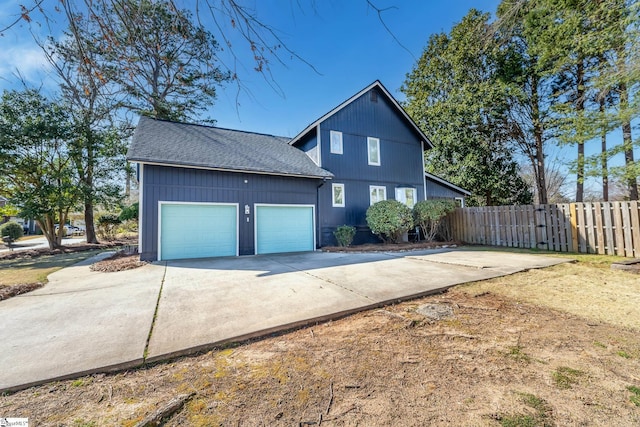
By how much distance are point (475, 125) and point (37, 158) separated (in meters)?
23.3

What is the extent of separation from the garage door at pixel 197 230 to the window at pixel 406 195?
7851 mm

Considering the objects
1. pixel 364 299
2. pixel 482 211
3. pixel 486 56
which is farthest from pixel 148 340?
pixel 486 56

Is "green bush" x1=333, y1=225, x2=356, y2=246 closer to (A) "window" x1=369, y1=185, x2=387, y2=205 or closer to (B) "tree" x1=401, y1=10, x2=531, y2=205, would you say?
(A) "window" x1=369, y1=185, x2=387, y2=205

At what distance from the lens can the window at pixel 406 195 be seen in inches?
502

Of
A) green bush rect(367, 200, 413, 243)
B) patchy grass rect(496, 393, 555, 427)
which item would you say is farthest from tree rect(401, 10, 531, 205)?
patchy grass rect(496, 393, 555, 427)

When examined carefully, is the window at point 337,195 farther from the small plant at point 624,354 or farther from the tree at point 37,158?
the tree at point 37,158

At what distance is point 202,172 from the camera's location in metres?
8.48

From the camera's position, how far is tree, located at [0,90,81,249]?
10833 millimetres

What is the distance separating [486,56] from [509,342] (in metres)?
19.5

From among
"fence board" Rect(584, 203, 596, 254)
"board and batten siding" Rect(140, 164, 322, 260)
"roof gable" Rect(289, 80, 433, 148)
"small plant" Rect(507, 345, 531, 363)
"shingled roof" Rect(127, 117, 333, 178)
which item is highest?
"roof gable" Rect(289, 80, 433, 148)

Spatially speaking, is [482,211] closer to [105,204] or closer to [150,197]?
[150,197]

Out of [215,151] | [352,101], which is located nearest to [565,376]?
[215,151]

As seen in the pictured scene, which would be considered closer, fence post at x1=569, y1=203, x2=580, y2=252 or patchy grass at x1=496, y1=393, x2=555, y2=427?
patchy grass at x1=496, y1=393, x2=555, y2=427

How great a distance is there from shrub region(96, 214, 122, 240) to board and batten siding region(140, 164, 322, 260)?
444 inches
